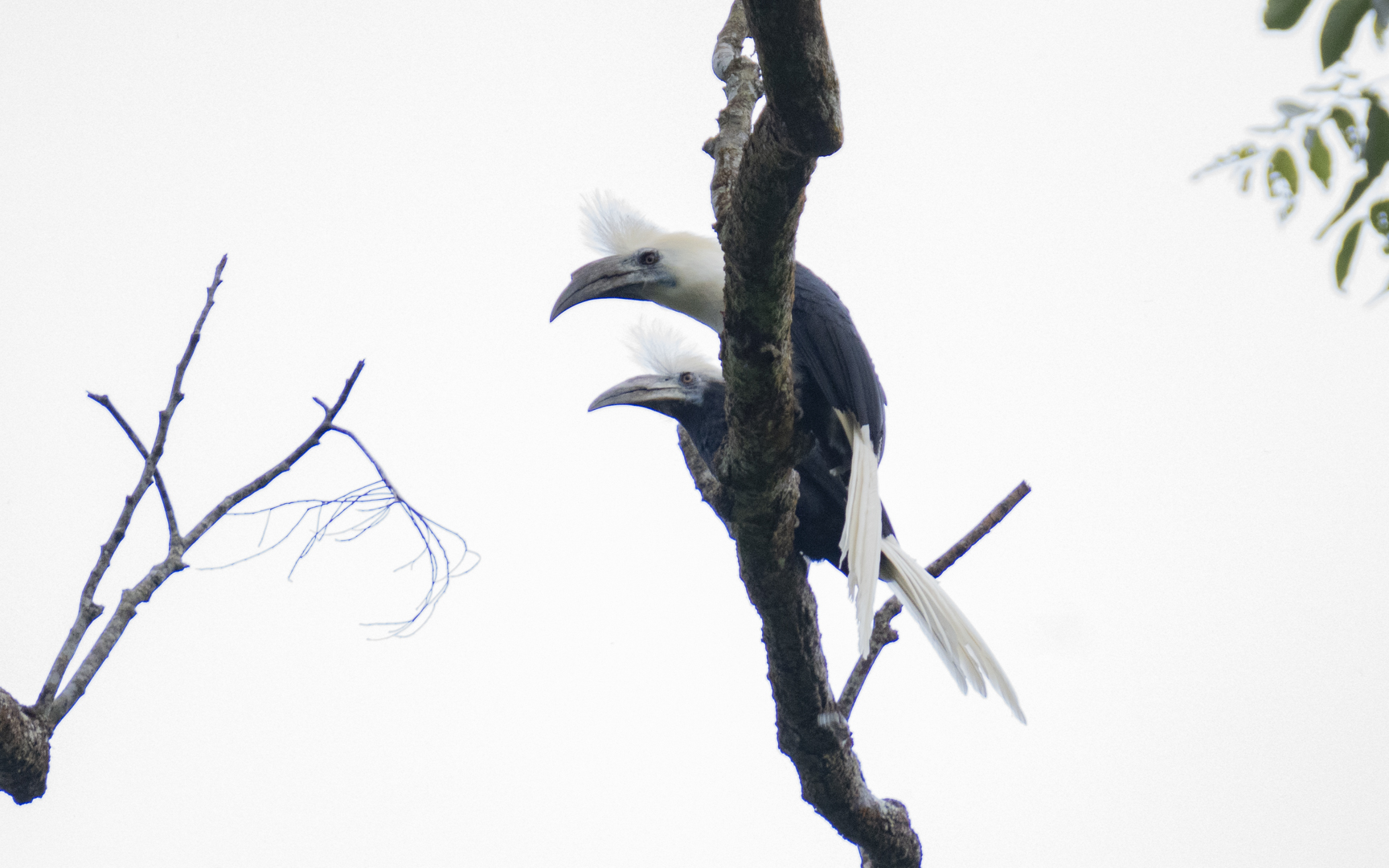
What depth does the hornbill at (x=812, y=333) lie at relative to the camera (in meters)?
2.25

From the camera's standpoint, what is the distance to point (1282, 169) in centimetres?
107

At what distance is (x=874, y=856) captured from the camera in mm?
2193

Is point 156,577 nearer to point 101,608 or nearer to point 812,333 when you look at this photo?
point 101,608

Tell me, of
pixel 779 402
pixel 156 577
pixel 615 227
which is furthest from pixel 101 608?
pixel 615 227

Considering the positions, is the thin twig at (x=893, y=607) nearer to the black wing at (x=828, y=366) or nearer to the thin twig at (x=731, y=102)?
the black wing at (x=828, y=366)

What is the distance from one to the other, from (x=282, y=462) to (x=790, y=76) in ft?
3.36

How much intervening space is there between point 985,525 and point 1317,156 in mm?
1439

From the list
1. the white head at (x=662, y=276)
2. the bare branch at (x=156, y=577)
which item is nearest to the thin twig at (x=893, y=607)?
the white head at (x=662, y=276)

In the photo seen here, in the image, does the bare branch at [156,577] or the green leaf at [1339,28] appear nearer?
the green leaf at [1339,28]

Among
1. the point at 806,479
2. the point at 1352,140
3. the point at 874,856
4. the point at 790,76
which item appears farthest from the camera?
the point at 806,479

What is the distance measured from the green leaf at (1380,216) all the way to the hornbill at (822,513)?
1184 mm

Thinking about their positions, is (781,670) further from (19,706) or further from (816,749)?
(19,706)

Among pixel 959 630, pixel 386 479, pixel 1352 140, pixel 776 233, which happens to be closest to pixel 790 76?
pixel 776 233

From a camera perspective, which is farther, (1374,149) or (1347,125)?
(1347,125)
